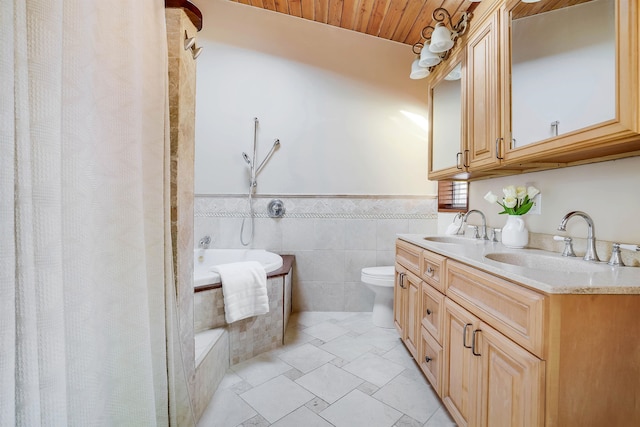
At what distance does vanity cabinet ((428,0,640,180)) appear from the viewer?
92cm

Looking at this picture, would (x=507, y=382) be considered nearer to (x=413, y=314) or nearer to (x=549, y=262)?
(x=549, y=262)

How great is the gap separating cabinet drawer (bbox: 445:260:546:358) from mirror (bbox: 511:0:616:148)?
27.0 inches

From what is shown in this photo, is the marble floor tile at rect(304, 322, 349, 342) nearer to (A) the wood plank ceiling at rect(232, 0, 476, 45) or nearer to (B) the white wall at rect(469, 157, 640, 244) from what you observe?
(B) the white wall at rect(469, 157, 640, 244)

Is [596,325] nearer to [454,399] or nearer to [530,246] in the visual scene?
[454,399]

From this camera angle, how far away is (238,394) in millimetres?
1533

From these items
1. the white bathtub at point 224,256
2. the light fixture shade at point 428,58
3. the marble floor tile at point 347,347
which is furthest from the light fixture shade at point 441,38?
the marble floor tile at point 347,347

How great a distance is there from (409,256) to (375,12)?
7.07 ft

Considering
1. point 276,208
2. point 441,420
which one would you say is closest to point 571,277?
point 441,420

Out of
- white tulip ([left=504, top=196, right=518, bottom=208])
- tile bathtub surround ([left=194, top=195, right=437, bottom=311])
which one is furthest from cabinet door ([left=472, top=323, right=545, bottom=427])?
tile bathtub surround ([left=194, top=195, right=437, bottom=311])

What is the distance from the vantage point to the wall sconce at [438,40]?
178 cm

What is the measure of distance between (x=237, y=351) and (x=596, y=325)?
1.78 meters

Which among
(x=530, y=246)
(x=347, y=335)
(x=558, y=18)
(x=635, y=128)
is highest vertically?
(x=558, y=18)

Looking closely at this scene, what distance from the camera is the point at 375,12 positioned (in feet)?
8.03

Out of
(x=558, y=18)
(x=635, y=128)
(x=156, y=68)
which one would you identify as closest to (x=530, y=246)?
(x=635, y=128)
